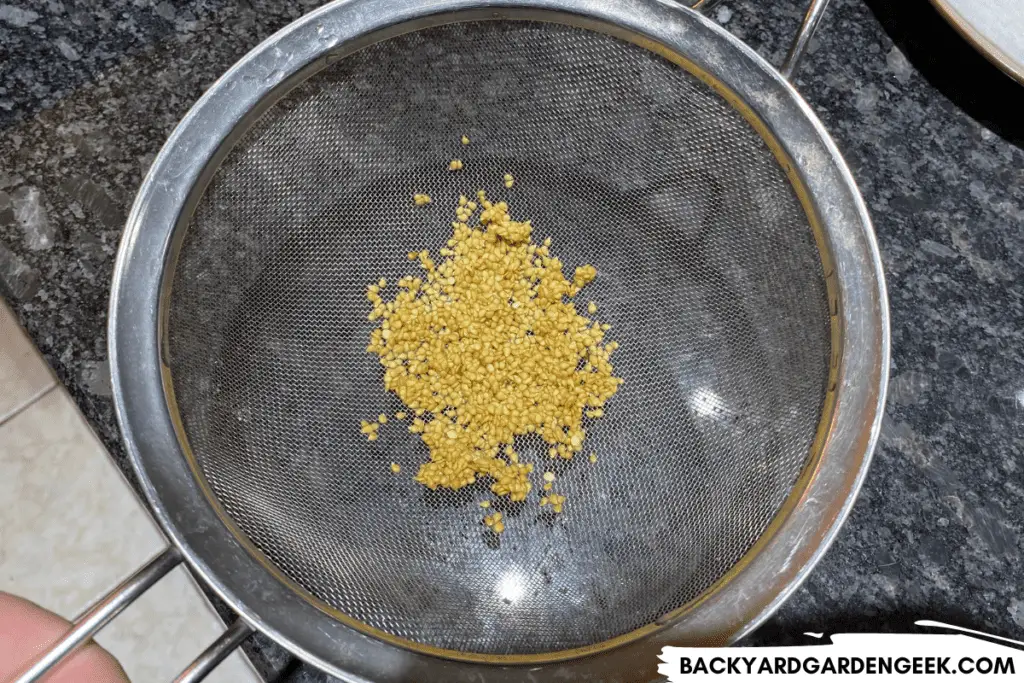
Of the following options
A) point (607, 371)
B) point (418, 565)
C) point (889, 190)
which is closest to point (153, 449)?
point (418, 565)

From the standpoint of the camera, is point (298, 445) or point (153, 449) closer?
point (153, 449)

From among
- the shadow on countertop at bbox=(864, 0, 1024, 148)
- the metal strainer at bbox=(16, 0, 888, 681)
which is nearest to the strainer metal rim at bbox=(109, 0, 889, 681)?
the metal strainer at bbox=(16, 0, 888, 681)

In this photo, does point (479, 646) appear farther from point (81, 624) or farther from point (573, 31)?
point (573, 31)

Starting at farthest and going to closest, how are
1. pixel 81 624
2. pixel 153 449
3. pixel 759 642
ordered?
pixel 759 642 < pixel 153 449 < pixel 81 624

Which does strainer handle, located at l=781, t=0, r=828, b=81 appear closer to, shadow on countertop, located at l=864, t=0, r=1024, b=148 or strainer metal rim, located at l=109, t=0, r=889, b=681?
strainer metal rim, located at l=109, t=0, r=889, b=681

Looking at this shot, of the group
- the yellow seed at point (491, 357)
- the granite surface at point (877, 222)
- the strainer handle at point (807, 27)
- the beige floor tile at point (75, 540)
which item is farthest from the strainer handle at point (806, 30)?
the beige floor tile at point (75, 540)

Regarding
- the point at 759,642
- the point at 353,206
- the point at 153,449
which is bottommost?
the point at 759,642
